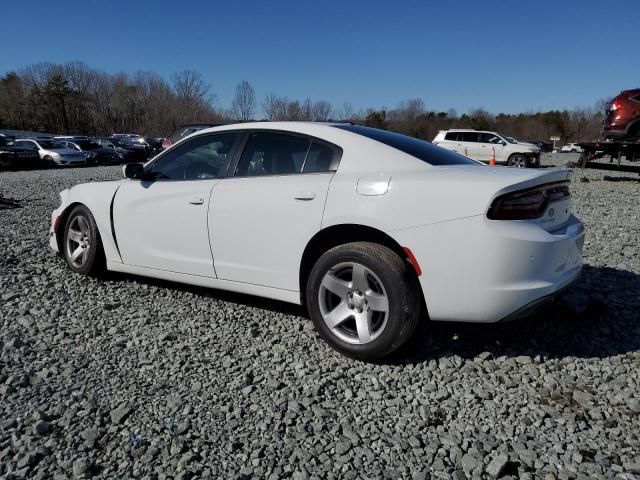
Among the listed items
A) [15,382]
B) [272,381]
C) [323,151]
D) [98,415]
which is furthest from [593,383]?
[15,382]

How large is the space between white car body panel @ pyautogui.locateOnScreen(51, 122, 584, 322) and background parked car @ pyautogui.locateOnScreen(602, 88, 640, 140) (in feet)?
40.2

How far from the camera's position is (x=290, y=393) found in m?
2.64

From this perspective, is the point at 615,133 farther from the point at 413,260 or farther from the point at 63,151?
the point at 63,151

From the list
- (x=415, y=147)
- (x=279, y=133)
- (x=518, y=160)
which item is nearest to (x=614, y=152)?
(x=518, y=160)

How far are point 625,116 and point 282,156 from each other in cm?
1328

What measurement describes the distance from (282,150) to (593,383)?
246cm

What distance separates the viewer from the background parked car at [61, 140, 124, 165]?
1028 inches

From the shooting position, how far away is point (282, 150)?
3.43 m

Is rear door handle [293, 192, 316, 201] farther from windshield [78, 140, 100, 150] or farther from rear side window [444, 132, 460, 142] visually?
windshield [78, 140, 100, 150]

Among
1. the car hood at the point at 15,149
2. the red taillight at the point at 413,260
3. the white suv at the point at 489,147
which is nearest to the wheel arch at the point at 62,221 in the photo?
the red taillight at the point at 413,260

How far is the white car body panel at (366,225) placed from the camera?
2617mm

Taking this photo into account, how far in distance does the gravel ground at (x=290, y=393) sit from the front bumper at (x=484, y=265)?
45 cm

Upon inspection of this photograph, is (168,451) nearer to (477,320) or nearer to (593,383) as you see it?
(477,320)

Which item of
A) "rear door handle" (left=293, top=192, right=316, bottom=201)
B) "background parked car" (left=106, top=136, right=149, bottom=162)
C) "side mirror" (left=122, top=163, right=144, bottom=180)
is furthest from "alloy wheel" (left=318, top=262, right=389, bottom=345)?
"background parked car" (left=106, top=136, right=149, bottom=162)
